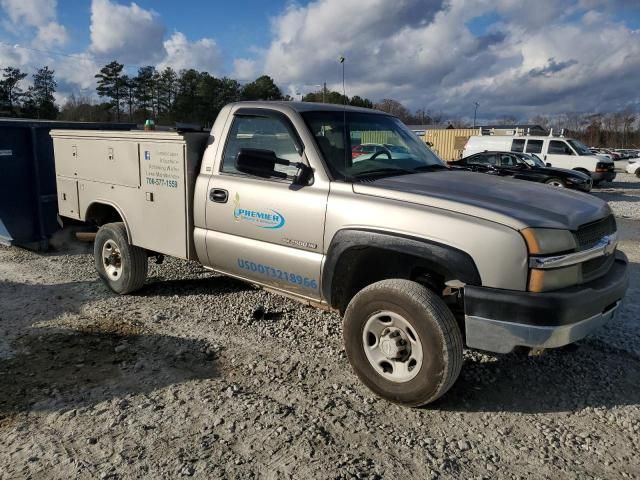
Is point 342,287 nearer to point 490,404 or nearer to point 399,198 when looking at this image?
point 399,198

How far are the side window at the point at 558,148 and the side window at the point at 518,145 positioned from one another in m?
1.03

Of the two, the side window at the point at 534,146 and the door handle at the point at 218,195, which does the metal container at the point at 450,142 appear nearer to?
the side window at the point at 534,146

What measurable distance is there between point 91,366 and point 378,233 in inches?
94.0

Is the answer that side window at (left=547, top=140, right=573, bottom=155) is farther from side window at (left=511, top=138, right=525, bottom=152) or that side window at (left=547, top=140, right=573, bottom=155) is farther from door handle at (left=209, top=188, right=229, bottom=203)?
door handle at (left=209, top=188, right=229, bottom=203)

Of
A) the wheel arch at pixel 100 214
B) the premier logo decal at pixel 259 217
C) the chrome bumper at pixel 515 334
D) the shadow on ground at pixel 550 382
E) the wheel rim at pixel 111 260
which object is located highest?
the premier logo decal at pixel 259 217

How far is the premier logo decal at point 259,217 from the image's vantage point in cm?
394

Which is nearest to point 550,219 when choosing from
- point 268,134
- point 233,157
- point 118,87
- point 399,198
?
point 399,198

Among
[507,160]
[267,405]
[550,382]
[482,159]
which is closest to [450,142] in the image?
[482,159]

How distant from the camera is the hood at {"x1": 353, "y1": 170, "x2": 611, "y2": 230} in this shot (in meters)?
3.08

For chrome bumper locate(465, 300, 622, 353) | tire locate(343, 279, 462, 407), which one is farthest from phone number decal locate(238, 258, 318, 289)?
chrome bumper locate(465, 300, 622, 353)

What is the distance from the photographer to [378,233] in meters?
3.39

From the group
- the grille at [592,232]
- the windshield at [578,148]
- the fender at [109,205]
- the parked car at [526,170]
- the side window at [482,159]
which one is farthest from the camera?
the windshield at [578,148]

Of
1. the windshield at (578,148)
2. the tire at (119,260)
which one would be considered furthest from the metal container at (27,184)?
the windshield at (578,148)

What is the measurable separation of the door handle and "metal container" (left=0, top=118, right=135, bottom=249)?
4.33 metres
